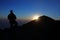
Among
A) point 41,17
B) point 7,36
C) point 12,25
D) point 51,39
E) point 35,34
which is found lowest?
point 51,39

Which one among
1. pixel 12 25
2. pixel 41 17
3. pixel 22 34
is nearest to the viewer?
pixel 22 34

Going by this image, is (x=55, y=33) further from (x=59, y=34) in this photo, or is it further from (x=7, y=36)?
(x=7, y=36)

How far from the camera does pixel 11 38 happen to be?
8.98 meters

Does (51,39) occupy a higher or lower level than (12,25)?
lower

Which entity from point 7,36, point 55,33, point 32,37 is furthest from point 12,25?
point 55,33

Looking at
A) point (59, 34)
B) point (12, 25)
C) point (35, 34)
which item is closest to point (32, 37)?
point (35, 34)

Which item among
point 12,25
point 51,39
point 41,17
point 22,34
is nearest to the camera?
point 51,39

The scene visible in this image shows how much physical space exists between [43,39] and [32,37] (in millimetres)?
656

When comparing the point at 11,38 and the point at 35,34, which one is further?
the point at 11,38

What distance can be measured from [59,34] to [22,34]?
216 cm

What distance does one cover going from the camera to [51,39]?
26.4 ft

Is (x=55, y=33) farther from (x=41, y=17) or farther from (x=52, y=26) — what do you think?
(x=41, y=17)

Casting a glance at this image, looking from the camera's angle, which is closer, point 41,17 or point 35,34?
point 35,34

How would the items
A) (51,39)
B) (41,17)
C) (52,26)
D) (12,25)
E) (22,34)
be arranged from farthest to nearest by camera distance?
1. (41,17)
2. (12,25)
3. (52,26)
4. (22,34)
5. (51,39)
